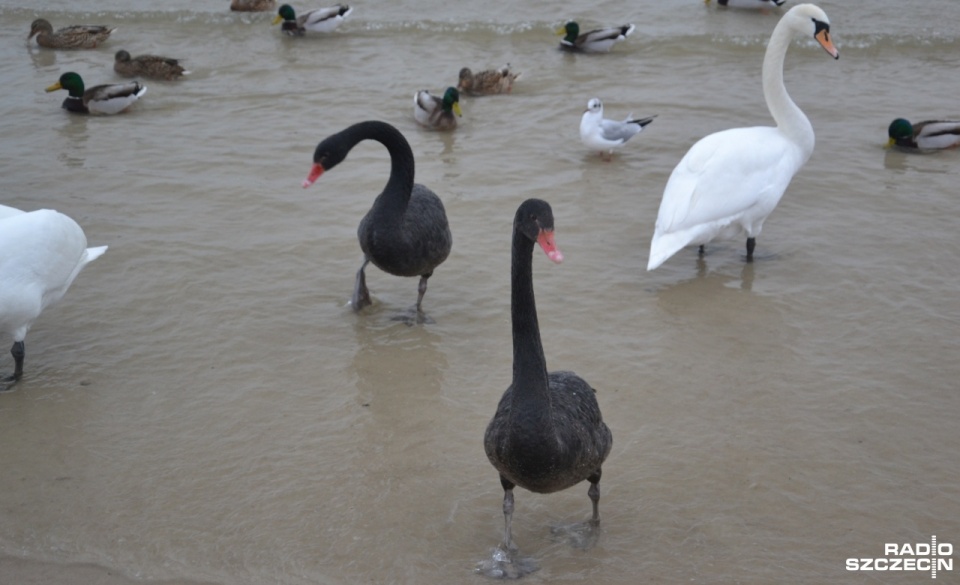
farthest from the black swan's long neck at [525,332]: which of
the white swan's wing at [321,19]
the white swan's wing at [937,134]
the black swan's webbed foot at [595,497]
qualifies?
the white swan's wing at [321,19]

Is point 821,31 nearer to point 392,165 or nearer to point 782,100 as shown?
point 782,100

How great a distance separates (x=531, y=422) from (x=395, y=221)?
2.64 meters

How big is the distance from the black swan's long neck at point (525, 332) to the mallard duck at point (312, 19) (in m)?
10.4

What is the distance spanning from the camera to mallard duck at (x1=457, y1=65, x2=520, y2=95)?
37.0 feet

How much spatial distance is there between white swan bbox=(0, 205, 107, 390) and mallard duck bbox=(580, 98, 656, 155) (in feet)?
15.4

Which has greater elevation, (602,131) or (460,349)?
(602,131)

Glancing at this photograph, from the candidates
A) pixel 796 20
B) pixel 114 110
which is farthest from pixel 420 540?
pixel 114 110

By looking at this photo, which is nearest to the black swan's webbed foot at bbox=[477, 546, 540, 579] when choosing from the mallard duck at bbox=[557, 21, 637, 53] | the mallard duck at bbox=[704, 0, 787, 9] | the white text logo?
the white text logo

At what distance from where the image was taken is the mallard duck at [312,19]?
13.8 meters

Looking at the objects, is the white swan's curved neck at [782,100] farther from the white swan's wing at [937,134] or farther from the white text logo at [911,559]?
the white text logo at [911,559]

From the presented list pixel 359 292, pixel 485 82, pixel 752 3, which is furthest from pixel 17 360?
pixel 752 3

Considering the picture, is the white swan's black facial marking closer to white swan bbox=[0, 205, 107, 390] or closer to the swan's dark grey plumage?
the swan's dark grey plumage

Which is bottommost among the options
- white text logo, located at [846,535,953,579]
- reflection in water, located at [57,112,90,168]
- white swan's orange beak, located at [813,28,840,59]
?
white text logo, located at [846,535,953,579]

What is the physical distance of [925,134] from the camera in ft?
30.3
